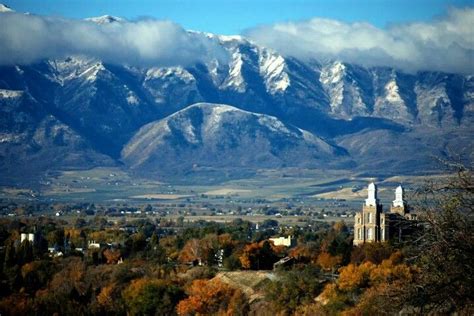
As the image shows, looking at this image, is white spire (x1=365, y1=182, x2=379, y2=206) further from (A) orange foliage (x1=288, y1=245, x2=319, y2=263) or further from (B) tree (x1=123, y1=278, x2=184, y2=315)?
(B) tree (x1=123, y1=278, x2=184, y2=315)

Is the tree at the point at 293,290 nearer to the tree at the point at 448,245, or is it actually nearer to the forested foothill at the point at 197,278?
the forested foothill at the point at 197,278

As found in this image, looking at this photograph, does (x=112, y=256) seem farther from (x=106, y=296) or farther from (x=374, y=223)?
(x=374, y=223)

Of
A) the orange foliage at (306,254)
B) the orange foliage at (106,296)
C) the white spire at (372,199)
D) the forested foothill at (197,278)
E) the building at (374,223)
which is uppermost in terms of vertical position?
the white spire at (372,199)

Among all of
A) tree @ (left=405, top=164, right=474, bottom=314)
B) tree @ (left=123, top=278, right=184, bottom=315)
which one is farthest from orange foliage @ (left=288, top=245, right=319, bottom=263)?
tree @ (left=405, top=164, right=474, bottom=314)

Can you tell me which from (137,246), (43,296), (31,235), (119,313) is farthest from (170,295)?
(31,235)

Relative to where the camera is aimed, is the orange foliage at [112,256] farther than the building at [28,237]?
No

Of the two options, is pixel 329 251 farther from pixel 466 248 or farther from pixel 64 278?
pixel 466 248

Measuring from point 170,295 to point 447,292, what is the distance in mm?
56002

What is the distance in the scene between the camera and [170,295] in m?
71.9

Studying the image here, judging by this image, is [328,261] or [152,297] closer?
[152,297]

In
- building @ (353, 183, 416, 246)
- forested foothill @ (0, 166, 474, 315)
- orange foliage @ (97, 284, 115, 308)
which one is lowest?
orange foliage @ (97, 284, 115, 308)

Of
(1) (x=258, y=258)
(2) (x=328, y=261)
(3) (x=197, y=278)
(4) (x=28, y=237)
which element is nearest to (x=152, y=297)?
(3) (x=197, y=278)

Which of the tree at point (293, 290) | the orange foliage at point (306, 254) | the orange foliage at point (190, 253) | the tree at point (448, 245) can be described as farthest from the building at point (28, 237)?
the tree at point (448, 245)

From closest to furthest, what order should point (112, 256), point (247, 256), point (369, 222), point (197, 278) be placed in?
point (197, 278) < point (247, 256) < point (369, 222) < point (112, 256)
